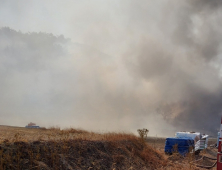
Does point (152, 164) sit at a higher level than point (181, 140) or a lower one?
lower

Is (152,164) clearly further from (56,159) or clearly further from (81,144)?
(56,159)

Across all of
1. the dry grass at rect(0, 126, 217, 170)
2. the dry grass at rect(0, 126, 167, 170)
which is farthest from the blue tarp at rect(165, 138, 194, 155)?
the dry grass at rect(0, 126, 167, 170)

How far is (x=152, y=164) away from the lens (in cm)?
1532

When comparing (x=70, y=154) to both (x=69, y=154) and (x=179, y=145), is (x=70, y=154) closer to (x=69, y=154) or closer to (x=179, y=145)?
(x=69, y=154)

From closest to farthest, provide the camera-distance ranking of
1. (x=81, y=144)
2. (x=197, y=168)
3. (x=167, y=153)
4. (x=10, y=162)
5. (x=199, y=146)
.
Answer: (x=10, y=162) < (x=81, y=144) < (x=197, y=168) < (x=167, y=153) < (x=199, y=146)

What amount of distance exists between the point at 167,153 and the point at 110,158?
10.6 m

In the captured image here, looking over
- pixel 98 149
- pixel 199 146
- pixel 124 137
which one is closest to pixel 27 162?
pixel 98 149

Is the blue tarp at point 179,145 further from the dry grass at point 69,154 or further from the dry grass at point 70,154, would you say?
the dry grass at point 69,154

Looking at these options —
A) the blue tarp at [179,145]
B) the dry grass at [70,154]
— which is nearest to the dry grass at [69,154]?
the dry grass at [70,154]

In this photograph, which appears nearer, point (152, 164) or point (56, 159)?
point (56, 159)

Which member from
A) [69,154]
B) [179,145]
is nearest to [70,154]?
[69,154]

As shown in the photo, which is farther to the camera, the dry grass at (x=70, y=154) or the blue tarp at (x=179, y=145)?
the blue tarp at (x=179, y=145)

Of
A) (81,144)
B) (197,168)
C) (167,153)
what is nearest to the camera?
(81,144)

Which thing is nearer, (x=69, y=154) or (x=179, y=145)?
(x=69, y=154)
